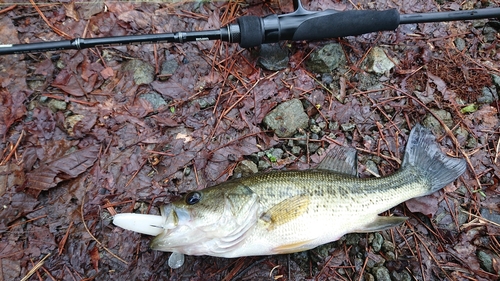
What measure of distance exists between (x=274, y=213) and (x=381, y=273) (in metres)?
1.36

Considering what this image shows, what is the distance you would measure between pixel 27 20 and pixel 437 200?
4629 mm

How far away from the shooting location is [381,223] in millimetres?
3332

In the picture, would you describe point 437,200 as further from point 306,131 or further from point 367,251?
point 306,131

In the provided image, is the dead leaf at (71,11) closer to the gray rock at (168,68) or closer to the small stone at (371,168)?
the gray rock at (168,68)

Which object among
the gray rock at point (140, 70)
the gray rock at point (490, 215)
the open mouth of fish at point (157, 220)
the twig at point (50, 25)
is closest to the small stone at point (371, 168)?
the gray rock at point (490, 215)

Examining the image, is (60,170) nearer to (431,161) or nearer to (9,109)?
(9,109)

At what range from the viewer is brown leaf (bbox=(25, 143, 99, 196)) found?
336 cm

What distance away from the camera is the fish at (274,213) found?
112 inches

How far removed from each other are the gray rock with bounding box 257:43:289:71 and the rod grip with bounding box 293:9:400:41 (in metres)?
0.39

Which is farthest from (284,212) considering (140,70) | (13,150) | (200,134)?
(13,150)

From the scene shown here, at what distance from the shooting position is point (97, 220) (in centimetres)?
340

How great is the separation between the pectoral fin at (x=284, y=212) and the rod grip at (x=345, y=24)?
1.64m

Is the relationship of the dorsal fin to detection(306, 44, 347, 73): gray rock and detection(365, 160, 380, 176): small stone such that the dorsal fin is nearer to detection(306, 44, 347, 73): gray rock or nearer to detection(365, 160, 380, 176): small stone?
detection(365, 160, 380, 176): small stone

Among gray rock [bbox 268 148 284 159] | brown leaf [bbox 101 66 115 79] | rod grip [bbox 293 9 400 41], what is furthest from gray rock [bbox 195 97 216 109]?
rod grip [bbox 293 9 400 41]
